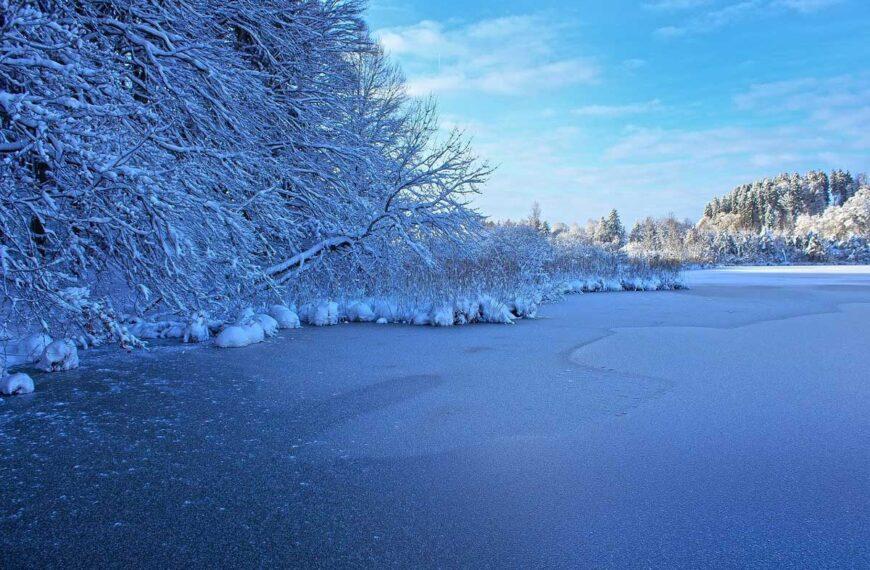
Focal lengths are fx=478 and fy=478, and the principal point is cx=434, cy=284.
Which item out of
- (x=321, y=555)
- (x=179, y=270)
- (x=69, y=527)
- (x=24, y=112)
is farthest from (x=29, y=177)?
→ (x=321, y=555)

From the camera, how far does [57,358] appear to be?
4645mm

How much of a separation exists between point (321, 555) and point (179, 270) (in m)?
3.22

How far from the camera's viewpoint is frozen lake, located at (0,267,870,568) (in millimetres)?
1783

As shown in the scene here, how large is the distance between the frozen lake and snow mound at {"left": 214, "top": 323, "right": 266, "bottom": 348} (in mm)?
976

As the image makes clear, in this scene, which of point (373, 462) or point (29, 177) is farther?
point (29, 177)

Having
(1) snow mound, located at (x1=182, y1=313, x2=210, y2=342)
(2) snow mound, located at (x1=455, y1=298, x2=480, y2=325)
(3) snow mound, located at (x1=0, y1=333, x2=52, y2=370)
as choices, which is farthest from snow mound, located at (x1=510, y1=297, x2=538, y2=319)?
(3) snow mound, located at (x1=0, y1=333, x2=52, y2=370)

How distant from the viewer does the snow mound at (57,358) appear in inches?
182

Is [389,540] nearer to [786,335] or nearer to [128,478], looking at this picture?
[128,478]

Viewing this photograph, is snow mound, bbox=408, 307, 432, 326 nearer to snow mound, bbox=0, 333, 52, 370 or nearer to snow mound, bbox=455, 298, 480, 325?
snow mound, bbox=455, 298, 480, 325

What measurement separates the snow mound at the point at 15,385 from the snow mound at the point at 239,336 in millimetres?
2284

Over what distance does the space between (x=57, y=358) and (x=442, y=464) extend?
4.28 metres

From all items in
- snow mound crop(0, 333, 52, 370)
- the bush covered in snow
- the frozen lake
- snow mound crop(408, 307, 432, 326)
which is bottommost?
the frozen lake

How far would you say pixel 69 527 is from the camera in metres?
1.91

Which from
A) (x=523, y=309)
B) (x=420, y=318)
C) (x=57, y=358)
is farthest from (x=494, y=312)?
(x=57, y=358)
